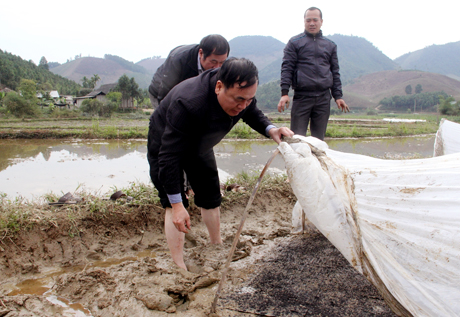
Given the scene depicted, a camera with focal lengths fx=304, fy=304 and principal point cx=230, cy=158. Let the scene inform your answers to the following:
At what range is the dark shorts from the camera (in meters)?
1.78

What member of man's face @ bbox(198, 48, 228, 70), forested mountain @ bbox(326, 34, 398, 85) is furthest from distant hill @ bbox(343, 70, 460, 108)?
man's face @ bbox(198, 48, 228, 70)

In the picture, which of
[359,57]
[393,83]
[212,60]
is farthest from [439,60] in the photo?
[212,60]

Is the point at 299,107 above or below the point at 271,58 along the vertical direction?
below

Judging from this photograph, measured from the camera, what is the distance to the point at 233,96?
1.37m

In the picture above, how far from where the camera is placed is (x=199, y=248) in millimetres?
2131

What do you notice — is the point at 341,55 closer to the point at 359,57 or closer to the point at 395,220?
the point at 359,57

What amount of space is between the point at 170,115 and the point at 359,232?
99cm

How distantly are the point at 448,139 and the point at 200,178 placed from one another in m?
2.77

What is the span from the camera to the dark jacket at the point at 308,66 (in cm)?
324

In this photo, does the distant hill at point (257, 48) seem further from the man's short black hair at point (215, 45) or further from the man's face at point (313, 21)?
the man's short black hair at point (215, 45)

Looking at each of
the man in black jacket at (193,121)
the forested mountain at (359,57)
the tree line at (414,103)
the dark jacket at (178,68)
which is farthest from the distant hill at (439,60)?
Answer: the man in black jacket at (193,121)

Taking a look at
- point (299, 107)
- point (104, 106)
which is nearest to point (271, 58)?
point (104, 106)

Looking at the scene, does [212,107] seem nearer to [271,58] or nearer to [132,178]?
[132,178]

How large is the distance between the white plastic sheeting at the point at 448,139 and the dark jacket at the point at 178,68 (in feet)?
8.63
